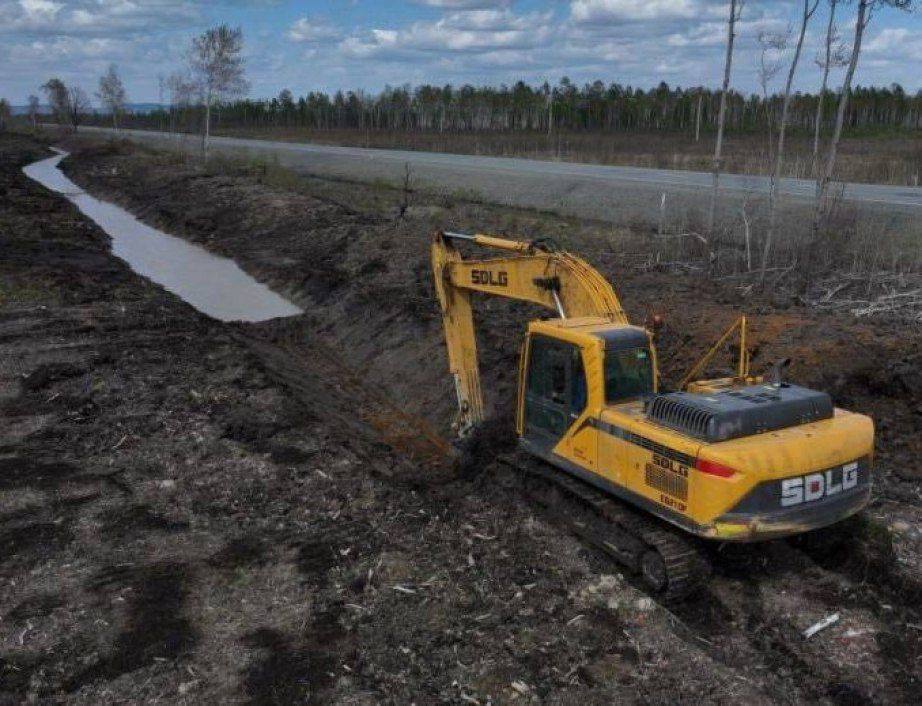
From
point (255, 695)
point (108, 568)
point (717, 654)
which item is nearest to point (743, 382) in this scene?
point (717, 654)

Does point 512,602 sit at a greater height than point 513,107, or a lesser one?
lesser

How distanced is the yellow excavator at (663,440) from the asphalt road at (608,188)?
1068 cm

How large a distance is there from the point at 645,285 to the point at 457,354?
23.0ft

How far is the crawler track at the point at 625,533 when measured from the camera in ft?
25.7

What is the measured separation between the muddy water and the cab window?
14.6 meters

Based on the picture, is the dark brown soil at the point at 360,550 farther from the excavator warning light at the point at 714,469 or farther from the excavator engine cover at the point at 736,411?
the excavator engine cover at the point at 736,411

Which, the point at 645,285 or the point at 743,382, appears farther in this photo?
the point at 645,285

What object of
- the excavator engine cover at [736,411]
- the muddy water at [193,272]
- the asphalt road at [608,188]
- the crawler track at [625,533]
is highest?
the asphalt road at [608,188]

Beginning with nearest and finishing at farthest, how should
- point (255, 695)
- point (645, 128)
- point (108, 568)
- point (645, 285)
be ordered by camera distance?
point (255, 695), point (108, 568), point (645, 285), point (645, 128)

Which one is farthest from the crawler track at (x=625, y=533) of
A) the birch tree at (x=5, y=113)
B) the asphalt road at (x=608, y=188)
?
the birch tree at (x=5, y=113)

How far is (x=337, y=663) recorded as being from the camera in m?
7.09

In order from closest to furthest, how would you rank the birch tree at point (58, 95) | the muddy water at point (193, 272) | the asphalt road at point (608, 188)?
the muddy water at point (193, 272) < the asphalt road at point (608, 188) < the birch tree at point (58, 95)

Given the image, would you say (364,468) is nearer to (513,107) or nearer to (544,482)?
(544,482)

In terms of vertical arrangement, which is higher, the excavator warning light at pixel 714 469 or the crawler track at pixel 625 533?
the excavator warning light at pixel 714 469
